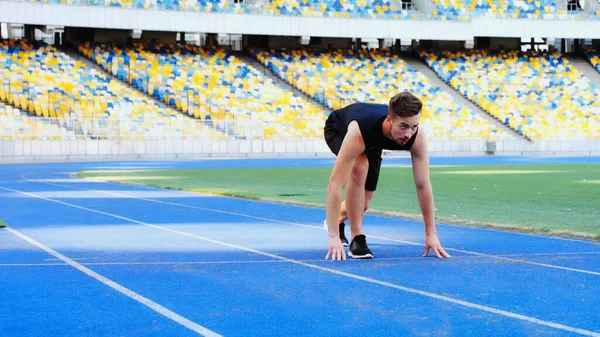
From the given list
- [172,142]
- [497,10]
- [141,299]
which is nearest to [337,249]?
[141,299]

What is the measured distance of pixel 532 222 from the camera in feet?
36.1

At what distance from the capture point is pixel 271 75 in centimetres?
5003

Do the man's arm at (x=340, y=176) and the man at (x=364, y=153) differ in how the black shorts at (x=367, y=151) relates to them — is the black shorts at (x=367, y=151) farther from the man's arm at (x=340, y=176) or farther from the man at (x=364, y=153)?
the man's arm at (x=340, y=176)

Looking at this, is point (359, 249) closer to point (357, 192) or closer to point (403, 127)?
point (357, 192)

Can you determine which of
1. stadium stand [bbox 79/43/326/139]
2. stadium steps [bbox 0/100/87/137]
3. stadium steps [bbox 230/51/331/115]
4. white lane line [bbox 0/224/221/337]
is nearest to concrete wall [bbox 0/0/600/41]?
stadium stand [bbox 79/43/326/139]

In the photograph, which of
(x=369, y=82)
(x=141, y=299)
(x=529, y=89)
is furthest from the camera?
(x=529, y=89)

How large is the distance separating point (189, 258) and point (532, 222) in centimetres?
480

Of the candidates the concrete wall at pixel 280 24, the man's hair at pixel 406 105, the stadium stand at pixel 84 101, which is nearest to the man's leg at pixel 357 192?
the man's hair at pixel 406 105

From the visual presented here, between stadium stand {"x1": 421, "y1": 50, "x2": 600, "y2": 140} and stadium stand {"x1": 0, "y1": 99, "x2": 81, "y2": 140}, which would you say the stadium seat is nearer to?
stadium stand {"x1": 421, "y1": 50, "x2": 600, "y2": 140}

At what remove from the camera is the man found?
6824mm

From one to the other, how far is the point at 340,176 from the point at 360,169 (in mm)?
259

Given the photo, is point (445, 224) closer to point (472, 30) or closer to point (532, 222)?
point (532, 222)

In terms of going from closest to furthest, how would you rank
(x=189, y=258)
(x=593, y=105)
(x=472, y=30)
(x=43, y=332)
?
(x=43, y=332) → (x=189, y=258) → (x=593, y=105) → (x=472, y=30)

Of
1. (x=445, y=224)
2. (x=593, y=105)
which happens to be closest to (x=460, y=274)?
(x=445, y=224)
